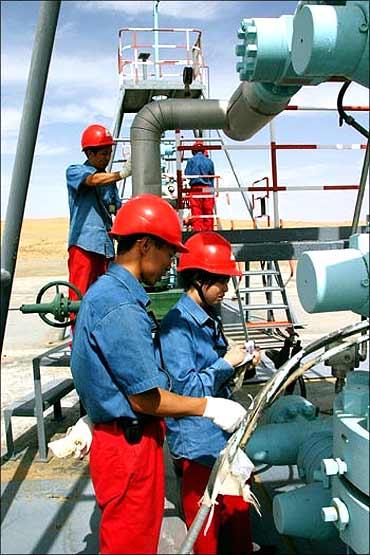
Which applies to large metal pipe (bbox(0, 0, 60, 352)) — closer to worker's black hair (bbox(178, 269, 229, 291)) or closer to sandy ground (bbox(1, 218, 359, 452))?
sandy ground (bbox(1, 218, 359, 452))

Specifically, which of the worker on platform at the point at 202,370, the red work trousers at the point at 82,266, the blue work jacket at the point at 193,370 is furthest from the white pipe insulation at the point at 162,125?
the blue work jacket at the point at 193,370

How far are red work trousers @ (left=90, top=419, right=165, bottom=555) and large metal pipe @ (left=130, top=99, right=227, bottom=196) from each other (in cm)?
236

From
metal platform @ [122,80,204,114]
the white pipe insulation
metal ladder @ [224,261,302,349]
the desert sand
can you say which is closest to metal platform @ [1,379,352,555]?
metal ladder @ [224,261,302,349]

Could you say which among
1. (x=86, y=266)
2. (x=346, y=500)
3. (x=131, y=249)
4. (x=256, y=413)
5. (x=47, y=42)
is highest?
(x=47, y=42)

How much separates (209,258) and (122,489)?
1077 mm

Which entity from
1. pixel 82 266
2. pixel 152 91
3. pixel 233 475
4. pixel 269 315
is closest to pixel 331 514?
pixel 233 475

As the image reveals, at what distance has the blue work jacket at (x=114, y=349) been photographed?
179cm

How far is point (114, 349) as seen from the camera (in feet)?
5.89

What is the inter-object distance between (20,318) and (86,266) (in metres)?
6.98

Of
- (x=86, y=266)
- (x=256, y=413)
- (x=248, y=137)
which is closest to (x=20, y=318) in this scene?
(x=86, y=266)

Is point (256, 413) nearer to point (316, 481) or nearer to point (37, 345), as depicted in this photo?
point (316, 481)

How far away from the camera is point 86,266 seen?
4.36 m

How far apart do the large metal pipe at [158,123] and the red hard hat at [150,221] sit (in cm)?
201

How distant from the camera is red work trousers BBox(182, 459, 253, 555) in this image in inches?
96.7
